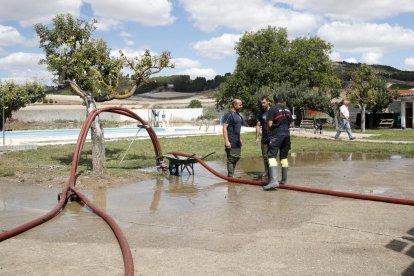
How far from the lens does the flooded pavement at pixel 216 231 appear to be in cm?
446

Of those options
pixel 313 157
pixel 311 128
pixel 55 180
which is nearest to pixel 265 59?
pixel 311 128

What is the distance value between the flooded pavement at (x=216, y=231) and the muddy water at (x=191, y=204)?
16 mm

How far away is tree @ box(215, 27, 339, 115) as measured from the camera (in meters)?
39.6

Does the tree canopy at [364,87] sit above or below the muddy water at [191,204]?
above

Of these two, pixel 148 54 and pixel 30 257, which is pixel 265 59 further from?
pixel 30 257

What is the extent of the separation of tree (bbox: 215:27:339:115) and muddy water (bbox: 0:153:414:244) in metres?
A: 28.3

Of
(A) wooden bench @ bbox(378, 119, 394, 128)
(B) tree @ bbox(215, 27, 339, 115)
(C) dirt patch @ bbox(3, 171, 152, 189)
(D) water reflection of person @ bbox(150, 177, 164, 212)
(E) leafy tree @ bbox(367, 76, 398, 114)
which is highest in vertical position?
(B) tree @ bbox(215, 27, 339, 115)

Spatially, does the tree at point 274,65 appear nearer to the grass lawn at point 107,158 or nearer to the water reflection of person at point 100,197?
the grass lawn at point 107,158

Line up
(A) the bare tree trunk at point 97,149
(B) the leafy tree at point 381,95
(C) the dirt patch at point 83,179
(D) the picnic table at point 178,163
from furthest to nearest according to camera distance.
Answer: (B) the leafy tree at point 381,95 → (D) the picnic table at point 178,163 → (A) the bare tree trunk at point 97,149 → (C) the dirt patch at point 83,179

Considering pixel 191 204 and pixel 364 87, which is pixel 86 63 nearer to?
pixel 191 204

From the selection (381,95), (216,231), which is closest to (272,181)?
(216,231)

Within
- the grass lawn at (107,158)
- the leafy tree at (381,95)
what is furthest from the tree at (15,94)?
the leafy tree at (381,95)

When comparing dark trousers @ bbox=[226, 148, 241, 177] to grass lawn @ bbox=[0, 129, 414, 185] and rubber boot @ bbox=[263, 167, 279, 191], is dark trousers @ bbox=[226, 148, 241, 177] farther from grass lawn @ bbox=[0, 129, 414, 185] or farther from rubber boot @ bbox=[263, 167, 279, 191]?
grass lawn @ bbox=[0, 129, 414, 185]

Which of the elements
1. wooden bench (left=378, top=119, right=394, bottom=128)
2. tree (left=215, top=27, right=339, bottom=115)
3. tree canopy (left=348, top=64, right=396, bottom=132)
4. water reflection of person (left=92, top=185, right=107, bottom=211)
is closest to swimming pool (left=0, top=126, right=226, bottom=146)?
water reflection of person (left=92, top=185, right=107, bottom=211)
